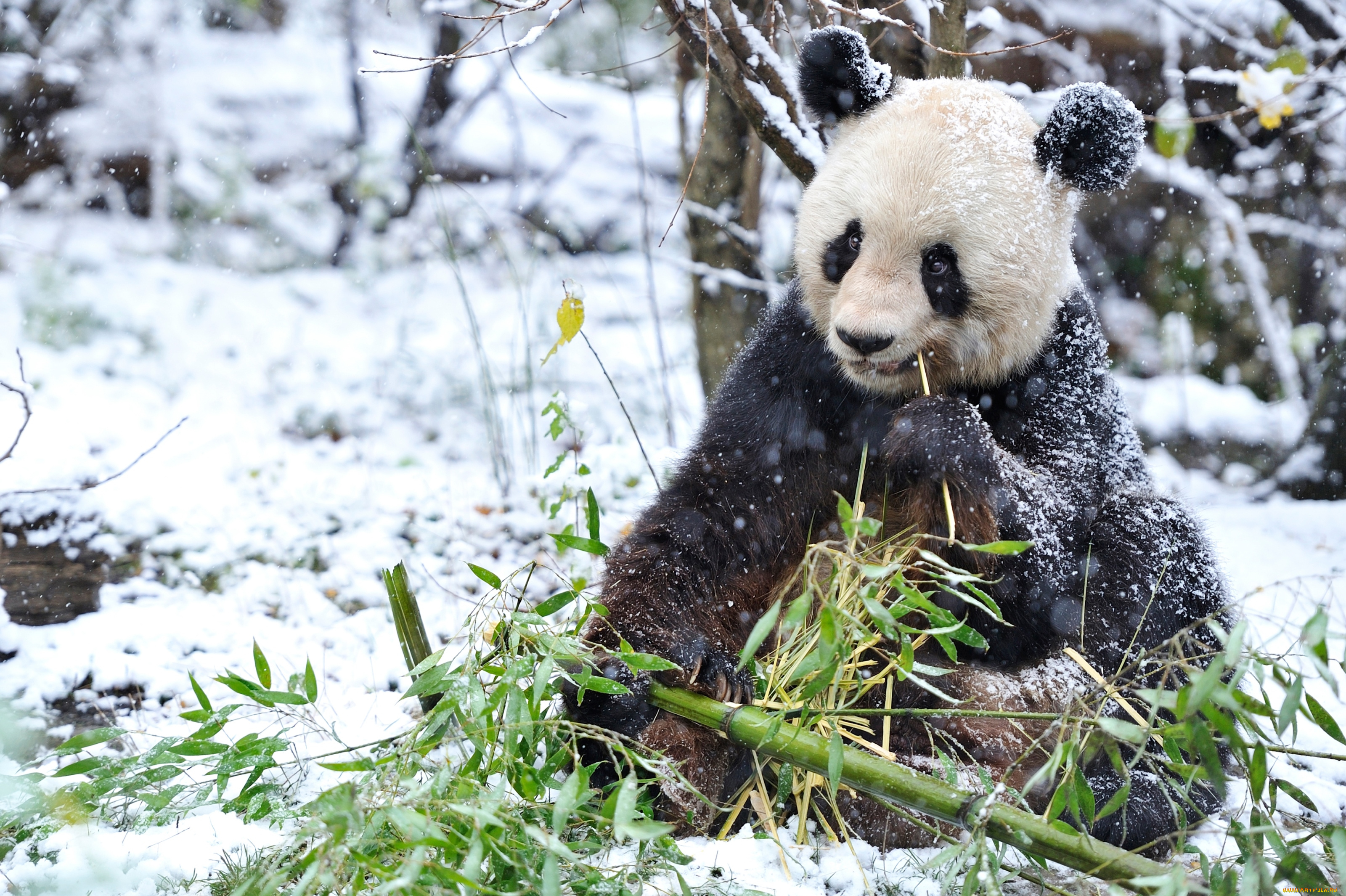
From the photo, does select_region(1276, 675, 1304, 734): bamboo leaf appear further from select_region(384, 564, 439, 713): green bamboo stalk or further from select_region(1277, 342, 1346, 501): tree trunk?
select_region(1277, 342, 1346, 501): tree trunk

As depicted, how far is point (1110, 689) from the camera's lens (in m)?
1.99

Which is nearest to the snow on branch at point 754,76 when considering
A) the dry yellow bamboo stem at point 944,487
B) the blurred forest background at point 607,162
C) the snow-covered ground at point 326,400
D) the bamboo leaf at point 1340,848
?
the snow-covered ground at point 326,400

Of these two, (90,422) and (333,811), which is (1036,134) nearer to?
(333,811)

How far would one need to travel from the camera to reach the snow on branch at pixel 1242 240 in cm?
575

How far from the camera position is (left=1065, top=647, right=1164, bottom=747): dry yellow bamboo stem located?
206 centimetres

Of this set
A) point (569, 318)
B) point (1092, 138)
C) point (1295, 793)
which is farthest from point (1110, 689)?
point (569, 318)

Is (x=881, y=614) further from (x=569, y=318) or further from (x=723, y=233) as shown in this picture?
(x=723, y=233)

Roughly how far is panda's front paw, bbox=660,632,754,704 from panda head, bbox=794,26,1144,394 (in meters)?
0.81

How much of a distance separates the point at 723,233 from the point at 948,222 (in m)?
2.26

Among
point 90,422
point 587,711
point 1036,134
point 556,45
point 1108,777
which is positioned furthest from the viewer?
point 556,45

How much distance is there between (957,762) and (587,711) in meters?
0.95

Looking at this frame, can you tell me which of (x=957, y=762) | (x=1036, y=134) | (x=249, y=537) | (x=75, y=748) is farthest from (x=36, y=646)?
(x=1036, y=134)

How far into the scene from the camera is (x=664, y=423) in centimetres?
572

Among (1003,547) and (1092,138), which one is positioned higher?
(1092,138)
